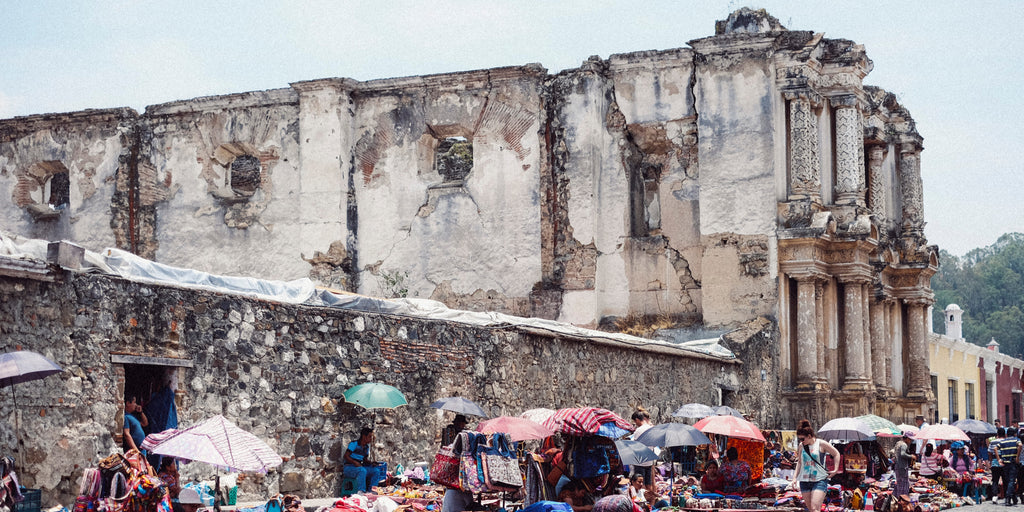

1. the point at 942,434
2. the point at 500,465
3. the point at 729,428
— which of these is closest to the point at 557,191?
the point at 942,434

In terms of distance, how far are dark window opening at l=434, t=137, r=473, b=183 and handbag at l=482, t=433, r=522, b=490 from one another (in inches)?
612

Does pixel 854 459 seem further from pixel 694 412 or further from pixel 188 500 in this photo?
pixel 188 500

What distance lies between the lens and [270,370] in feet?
43.1

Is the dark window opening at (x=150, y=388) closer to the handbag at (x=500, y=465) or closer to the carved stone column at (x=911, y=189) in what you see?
the handbag at (x=500, y=465)

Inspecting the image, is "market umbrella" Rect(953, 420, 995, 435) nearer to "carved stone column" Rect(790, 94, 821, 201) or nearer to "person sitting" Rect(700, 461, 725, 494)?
"carved stone column" Rect(790, 94, 821, 201)

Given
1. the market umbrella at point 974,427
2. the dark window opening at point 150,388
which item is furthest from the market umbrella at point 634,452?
the market umbrella at point 974,427

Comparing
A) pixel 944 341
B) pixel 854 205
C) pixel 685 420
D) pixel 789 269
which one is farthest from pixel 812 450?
pixel 944 341

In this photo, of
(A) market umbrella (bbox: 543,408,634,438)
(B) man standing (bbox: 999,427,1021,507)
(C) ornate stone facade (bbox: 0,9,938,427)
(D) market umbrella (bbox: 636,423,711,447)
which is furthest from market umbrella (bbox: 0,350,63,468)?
(C) ornate stone facade (bbox: 0,9,938,427)

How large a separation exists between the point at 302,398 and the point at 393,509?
2475 mm

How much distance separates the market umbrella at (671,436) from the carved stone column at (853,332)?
11.9 m

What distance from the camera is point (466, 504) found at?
1115 cm

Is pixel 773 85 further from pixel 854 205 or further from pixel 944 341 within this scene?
pixel 944 341

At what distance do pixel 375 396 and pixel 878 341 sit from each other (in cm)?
1828

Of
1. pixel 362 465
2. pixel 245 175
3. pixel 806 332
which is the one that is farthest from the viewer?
pixel 245 175
